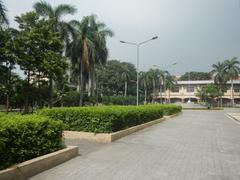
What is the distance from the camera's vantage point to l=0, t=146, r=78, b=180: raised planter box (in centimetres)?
614

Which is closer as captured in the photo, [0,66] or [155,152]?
[155,152]

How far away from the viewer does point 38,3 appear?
113 feet

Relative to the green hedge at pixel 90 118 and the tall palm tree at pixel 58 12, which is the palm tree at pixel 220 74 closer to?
the tall palm tree at pixel 58 12

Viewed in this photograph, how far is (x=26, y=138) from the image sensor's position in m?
7.18

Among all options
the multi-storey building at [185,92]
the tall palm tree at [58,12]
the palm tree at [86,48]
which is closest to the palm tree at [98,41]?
the palm tree at [86,48]

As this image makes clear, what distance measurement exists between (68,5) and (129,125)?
22875 mm

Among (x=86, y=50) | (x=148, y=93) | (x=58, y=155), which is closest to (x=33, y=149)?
(x=58, y=155)

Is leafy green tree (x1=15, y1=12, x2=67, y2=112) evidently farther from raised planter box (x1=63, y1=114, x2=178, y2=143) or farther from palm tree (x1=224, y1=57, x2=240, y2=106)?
palm tree (x1=224, y1=57, x2=240, y2=106)

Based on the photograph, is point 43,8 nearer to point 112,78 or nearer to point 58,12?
point 58,12

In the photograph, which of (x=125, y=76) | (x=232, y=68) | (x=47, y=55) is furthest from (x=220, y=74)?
(x=47, y=55)

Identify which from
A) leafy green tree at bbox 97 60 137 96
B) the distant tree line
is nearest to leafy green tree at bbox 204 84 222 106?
leafy green tree at bbox 97 60 137 96

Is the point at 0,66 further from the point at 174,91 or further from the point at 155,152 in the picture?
the point at 174,91

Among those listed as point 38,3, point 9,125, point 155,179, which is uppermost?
point 38,3

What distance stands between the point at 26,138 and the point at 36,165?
24.1 inches
